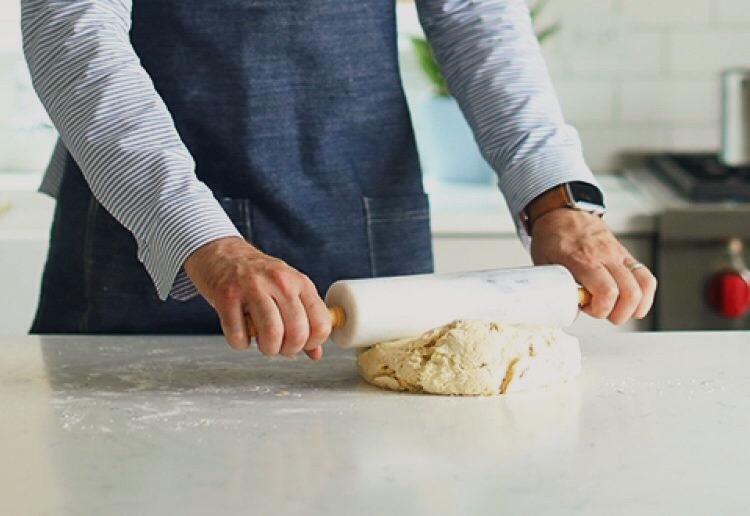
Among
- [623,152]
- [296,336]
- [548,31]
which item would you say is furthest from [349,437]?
[623,152]

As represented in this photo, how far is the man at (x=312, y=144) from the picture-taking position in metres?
1.42

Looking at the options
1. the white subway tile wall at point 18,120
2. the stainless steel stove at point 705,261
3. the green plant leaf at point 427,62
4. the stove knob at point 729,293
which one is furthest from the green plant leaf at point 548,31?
the white subway tile wall at point 18,120

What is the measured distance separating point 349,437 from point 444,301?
224 millimetres

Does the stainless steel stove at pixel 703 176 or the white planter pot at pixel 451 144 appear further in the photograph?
the white planter pot at pixel 451 144

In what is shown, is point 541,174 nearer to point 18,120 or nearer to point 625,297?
point 625,297

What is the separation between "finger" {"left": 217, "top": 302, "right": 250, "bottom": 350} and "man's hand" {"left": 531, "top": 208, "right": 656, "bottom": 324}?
0.36m

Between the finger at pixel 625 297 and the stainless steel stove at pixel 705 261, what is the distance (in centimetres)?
90

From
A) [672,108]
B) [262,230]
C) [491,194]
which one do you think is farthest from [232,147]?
[672,108]

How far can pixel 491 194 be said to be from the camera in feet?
8.11

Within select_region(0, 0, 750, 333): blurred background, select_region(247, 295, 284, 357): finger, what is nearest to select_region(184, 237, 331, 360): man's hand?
select_region(247, 295, 284, 357): finger

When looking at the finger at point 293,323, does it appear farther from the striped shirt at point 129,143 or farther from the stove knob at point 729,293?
the stove knob at point 729,293

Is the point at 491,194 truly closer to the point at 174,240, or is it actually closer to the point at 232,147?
the point at 232,147

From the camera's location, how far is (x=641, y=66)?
277 cm

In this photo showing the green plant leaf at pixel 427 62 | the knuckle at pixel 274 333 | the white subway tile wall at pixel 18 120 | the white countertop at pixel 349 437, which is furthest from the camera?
the white subway tile wall at pixel 18 120
